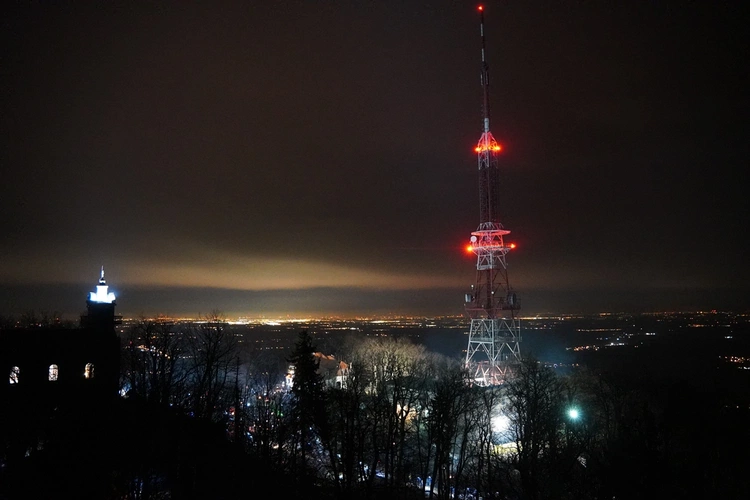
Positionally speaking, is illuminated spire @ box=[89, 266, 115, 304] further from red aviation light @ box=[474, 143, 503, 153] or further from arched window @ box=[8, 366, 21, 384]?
red aviation light @ box=[474, 143, 503, 153]

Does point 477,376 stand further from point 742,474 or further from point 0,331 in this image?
point 0,331

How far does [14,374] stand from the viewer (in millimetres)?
31047

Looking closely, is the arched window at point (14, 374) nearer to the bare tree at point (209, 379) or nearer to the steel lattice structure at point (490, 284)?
the bare tree at point (209, 379)

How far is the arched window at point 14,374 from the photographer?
30.7m

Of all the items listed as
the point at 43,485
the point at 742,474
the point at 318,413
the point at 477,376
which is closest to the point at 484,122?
the point at 477,376

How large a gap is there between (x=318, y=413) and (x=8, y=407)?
1320 centimetres

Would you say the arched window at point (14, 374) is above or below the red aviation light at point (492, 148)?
below

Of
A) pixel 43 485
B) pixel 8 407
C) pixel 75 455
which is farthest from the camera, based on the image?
pixel 8 407

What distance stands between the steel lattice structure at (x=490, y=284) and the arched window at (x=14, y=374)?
35208mm

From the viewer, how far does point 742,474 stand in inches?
687

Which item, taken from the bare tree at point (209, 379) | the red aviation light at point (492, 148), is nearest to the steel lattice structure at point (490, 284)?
the red aviation light at point (492, 148)

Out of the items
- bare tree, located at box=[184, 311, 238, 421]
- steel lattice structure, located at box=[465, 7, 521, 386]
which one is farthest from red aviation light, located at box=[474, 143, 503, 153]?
bare tree, located at box=[184, 311, 238, 421]

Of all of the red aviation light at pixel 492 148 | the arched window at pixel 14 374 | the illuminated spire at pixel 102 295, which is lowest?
the arched window at pixel 14 374

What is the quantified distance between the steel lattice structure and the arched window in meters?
35.2
